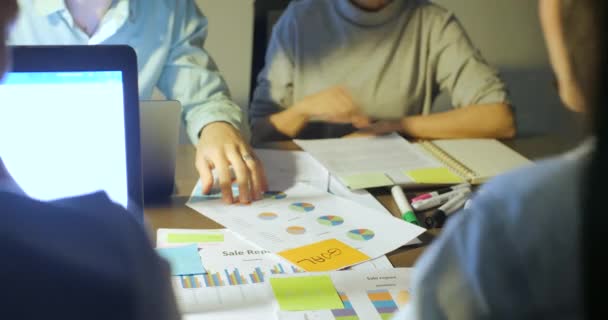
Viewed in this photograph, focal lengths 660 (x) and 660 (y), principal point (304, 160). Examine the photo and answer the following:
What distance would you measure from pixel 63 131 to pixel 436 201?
0.61 m

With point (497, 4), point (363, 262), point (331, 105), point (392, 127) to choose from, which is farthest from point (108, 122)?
point (497, 4)

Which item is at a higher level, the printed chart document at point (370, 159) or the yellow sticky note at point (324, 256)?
the yellow sticky note at point (324, 256)

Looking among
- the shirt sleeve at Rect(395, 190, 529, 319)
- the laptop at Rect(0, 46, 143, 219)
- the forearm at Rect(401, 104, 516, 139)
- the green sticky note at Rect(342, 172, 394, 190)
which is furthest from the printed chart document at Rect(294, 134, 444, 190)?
the shirt sleeve at Rect(395, 190, 529, 319)

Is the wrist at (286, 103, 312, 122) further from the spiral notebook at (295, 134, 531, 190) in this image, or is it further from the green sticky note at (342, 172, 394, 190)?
the green sticky note at (342, 172, 394, 190)

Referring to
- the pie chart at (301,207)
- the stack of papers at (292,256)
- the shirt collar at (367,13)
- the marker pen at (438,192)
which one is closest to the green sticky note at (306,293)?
the stack of papers at (292,256)

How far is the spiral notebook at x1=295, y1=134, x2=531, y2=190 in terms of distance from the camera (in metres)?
1.20

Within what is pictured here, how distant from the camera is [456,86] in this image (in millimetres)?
1816

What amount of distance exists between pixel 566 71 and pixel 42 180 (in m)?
0.64

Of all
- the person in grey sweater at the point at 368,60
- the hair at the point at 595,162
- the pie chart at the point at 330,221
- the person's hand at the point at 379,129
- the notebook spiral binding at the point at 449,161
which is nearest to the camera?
the hair at the point at 595,162

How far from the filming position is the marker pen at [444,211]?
1.04 metres

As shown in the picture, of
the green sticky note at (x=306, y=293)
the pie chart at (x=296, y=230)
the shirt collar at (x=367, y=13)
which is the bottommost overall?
the pie chart at (x=296, y=230)

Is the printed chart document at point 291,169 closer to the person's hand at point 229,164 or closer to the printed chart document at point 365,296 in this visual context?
the person's hand at point 229,164

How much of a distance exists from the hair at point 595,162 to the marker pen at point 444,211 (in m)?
0.73

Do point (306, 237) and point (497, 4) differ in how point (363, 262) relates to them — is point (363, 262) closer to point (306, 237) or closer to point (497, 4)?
point (306, 237)
